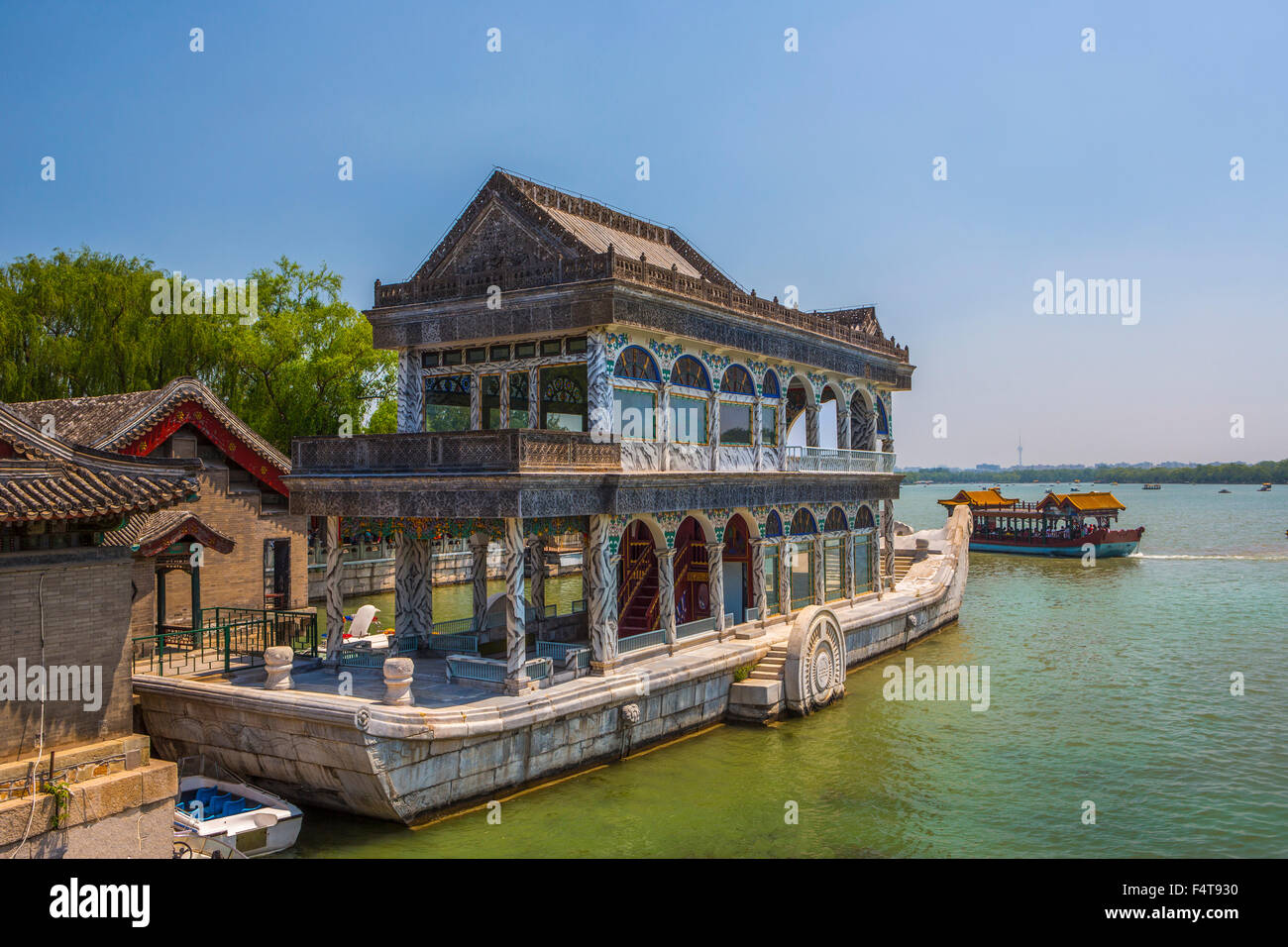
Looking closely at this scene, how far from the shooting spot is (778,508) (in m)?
23.3

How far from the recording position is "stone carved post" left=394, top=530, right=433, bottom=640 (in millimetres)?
19312

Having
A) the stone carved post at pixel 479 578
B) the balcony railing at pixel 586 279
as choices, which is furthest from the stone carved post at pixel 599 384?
the stone carved post at pixel 479 578

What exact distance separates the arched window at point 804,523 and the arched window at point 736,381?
3771 mm

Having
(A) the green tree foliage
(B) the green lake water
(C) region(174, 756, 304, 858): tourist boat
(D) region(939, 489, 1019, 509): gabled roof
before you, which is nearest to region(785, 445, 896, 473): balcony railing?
(B) the green lake water

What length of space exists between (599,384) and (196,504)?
11493 millimetres

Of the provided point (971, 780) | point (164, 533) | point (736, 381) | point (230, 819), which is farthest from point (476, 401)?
point (971, 780)

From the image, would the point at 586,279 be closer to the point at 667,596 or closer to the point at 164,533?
the point at 667,596

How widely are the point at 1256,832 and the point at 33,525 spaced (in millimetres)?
17036

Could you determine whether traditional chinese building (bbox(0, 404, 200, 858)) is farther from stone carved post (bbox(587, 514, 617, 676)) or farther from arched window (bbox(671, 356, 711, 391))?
arched window (bbox(671, 356, 711, 391))

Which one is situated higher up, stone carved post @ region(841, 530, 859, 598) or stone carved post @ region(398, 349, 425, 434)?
stone carved post @ region(398, 349, 425, 434)

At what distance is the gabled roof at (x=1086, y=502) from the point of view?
193 feet

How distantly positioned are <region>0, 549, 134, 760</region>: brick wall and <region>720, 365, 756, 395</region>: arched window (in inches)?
503

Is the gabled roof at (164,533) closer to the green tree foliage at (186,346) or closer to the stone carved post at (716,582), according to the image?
the stone carved post at (716,582)

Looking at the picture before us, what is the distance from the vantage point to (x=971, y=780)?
54.3 ft
